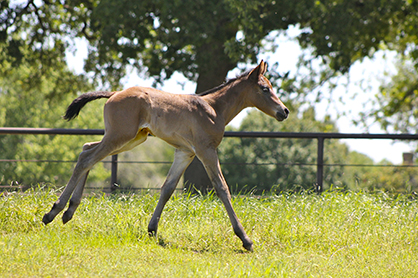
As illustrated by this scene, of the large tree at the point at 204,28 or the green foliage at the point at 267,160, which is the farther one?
the green foliage at the point at 267,160

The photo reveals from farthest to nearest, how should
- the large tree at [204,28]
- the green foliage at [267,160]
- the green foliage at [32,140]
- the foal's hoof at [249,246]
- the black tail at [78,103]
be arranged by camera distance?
the green foliage at [267,160], the green foliage at [32,140], the large tree at [204,28], the black tail at [78,103], the foal's hoof at [249,246]

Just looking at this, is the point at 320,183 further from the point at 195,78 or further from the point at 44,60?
the point at 44,60

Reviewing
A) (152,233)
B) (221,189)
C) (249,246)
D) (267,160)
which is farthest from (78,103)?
(267,160)

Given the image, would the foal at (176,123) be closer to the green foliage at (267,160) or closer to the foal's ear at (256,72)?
the foal's ear at (256,72)

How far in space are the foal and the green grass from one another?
356mm

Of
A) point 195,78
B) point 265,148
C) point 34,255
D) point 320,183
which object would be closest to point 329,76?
point 195,78

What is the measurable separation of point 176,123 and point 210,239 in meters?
1.39

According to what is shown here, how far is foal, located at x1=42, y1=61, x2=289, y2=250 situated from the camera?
14.6ft

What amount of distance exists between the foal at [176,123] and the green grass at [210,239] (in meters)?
0.36

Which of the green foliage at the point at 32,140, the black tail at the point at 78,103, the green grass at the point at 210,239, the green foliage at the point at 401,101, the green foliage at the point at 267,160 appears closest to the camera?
the green grass at the point at 210,239

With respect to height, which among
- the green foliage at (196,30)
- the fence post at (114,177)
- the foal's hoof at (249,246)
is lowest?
the foal's hoof at (249,246)

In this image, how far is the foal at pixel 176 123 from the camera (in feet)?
14.6

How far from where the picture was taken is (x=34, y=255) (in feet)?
12.5

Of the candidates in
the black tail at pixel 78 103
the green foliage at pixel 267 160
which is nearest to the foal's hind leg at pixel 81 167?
the black tail at pixel 78 103
